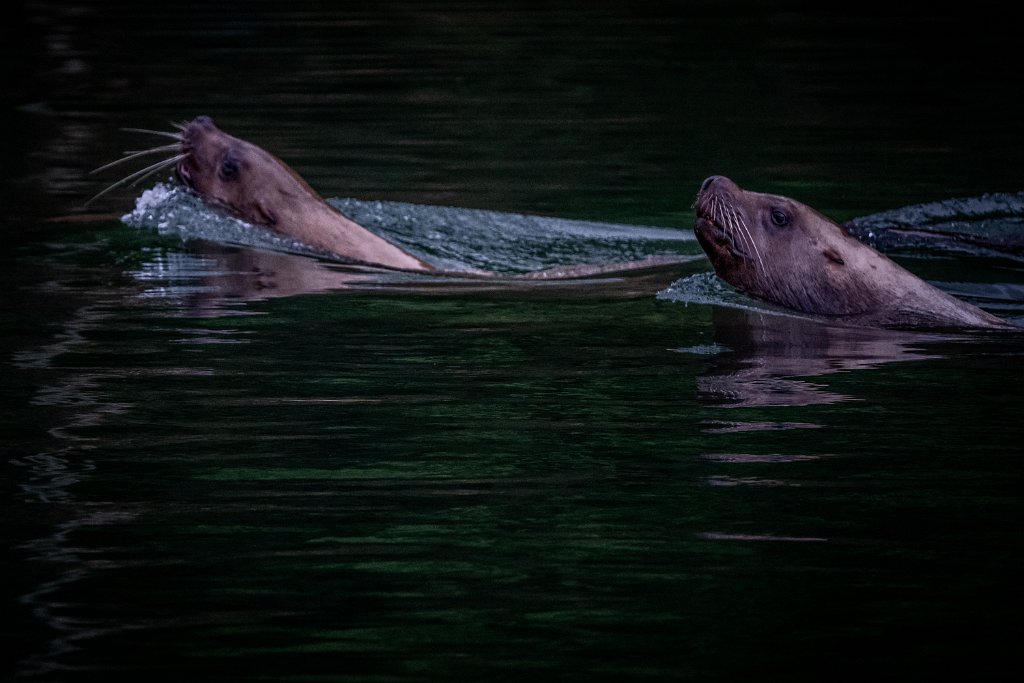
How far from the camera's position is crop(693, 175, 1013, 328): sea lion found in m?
7.91

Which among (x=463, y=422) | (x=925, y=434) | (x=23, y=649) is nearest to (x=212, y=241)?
(x=463, y=422)

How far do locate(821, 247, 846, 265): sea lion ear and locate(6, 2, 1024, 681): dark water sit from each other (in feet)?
1.53

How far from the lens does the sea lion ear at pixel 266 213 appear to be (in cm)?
976

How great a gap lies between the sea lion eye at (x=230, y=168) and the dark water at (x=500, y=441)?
0.26 metres

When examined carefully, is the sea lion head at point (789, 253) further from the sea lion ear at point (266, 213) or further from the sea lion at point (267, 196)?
the sea lion ear at point (266, 213)

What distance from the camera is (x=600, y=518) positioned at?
4898 mm

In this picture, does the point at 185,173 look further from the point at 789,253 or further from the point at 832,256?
the point at 832,256

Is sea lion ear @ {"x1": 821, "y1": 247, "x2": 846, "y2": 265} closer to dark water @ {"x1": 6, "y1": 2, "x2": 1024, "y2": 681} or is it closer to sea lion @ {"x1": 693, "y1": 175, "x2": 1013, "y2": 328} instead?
sea lion @ {"x1": 693, "y1": 175, "x2": 1013, "y2": 328}

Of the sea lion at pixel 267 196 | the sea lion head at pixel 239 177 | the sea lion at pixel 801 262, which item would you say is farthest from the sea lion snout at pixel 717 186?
the sea lion head at pixel 239 177

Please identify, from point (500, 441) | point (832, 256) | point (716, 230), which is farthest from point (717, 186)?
point (500, 441)

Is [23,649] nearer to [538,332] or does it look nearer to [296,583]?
[296,583]

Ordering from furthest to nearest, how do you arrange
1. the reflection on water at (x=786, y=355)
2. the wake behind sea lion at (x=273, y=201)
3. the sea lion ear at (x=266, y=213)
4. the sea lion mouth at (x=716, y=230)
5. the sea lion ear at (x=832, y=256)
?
the sea lion ear at (x=266, y=213), the wake behind sea lion at (x=273, y=201), the sea lion ear at (x=832, y=256), the sea lion mouth at (x=716, y=230), the reflection on water at (x=786, y=355)

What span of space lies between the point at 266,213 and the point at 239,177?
26 cm

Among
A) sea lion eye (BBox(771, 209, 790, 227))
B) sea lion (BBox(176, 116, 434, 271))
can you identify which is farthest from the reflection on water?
sea lion (BBox(176, 116, 434, 271))
